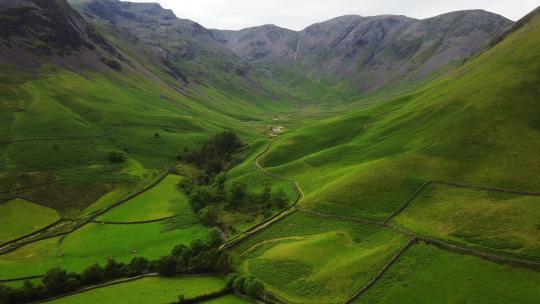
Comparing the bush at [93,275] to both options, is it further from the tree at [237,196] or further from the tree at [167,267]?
the tree at [237,196]

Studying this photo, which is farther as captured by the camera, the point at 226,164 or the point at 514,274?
the point at 226,164

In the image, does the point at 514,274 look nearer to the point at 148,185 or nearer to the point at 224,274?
the point at 224,274

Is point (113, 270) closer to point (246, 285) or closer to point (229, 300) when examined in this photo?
point (229, 300)

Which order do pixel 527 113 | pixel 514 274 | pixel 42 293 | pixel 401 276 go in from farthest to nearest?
pixel 527 113 → pixel 42 293 → pixel 401 276 → pixel 514 274

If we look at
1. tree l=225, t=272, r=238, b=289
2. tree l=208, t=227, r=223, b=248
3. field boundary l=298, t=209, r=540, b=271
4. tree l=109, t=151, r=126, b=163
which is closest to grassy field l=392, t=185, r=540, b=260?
field boundary l=298, t=209, r=540, b=271

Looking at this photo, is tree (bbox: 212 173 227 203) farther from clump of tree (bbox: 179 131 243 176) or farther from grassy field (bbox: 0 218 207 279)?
grassy field (bbox: 0 218 207 279)

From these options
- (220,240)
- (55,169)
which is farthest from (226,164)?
(220,240)
